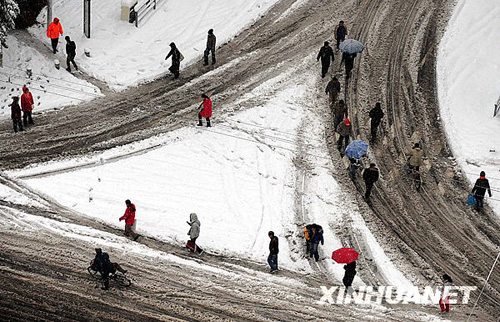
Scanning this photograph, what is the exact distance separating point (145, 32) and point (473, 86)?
13.8 m

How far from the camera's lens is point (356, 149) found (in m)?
22.8

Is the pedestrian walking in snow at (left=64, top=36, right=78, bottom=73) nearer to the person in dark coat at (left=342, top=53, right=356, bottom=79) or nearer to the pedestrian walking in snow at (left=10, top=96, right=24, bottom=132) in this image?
the pedestrian walking in snow at (left=10, top=96, right=24, bottom=132)

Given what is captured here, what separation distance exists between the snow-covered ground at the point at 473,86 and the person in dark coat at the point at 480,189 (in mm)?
608

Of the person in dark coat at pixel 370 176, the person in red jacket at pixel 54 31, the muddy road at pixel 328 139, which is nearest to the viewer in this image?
the muddy road at pixel 328 139

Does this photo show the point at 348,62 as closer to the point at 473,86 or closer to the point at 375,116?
the point at 375,116

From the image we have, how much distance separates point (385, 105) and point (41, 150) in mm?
12912

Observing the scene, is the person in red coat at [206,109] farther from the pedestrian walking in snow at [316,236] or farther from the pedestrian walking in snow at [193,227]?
the pedestrian walking in snow at [316,236]

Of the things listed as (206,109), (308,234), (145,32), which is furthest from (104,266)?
(145,32)

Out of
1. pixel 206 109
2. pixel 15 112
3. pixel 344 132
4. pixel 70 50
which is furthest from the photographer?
pixel 70 50

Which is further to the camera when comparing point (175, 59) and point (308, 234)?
point (175, 59)

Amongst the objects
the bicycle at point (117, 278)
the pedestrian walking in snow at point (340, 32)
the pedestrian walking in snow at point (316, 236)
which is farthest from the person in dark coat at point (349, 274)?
the pedestrian walking in snow at point (340, 32)

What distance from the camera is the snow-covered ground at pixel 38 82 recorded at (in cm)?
2575

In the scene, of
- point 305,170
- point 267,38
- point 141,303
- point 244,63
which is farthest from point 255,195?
point 267,38

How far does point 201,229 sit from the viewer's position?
68.6ft
